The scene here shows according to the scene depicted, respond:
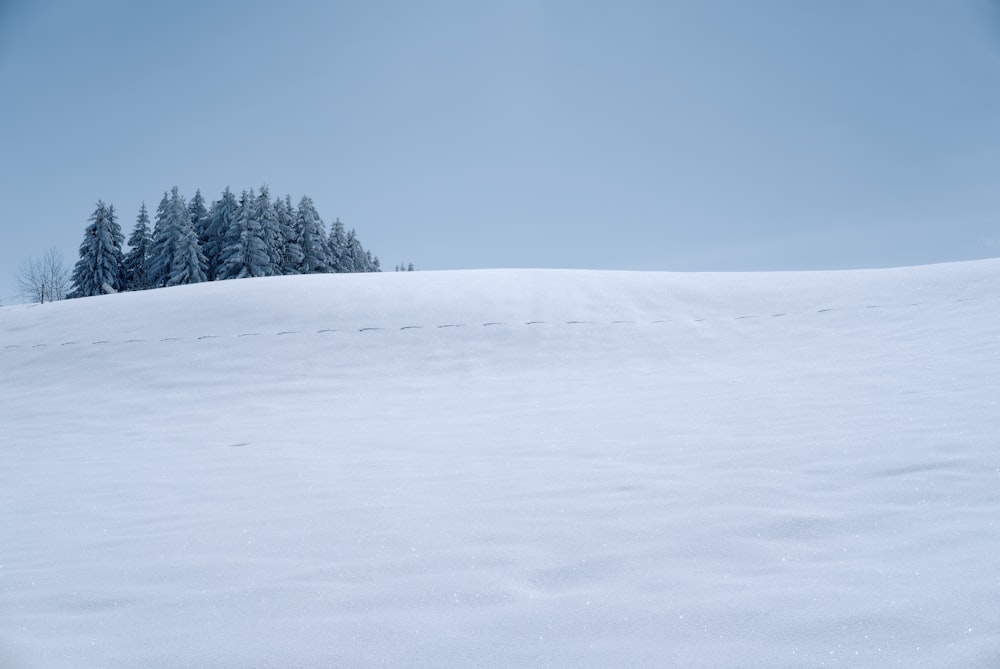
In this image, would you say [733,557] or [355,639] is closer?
[355,639]

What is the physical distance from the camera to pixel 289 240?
42906mm

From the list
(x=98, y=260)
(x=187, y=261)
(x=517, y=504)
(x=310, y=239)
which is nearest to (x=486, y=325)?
(x=517, y=504)

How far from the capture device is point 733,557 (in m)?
2.96

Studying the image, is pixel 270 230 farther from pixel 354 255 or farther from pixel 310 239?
pixel 354 255

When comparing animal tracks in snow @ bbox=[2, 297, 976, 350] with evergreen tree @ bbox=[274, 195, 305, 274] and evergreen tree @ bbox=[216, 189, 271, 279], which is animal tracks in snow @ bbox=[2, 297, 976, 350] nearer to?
evergreen tree @ bbox=[216, 189, 271, 279]

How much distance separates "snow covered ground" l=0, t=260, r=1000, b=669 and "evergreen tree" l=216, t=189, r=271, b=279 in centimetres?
2816

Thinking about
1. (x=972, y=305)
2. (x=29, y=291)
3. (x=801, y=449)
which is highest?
(x=29, y=291)

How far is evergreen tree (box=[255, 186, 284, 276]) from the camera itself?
129 ft

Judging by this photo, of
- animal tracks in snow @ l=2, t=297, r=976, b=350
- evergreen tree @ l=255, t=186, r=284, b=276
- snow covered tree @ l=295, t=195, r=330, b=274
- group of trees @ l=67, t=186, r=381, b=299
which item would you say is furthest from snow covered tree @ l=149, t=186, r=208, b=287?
animal tracks in snow @ l=2, t=297, r=976, b=350

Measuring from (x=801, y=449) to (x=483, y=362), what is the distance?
6.45 metres

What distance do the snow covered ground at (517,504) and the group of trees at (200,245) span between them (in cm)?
2879

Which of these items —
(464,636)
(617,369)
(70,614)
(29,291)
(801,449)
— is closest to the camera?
(464,636)

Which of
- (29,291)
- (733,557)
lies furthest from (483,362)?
(29,291)

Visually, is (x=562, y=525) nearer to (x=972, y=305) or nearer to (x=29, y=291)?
(x=972, y=305)
